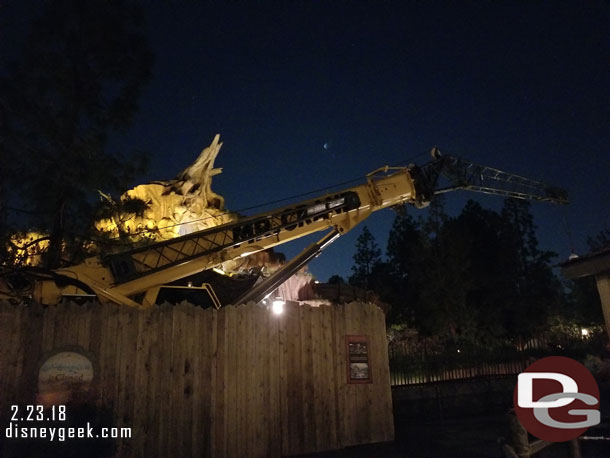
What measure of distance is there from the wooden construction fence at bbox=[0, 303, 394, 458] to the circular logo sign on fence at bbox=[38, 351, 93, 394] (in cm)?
11

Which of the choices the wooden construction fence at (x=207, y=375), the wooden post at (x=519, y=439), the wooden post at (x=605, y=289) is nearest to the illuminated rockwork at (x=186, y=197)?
the wooden construction fence at (x=207, y=375)

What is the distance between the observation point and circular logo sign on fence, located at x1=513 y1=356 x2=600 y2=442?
3691 mm

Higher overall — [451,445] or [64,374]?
[64,374]

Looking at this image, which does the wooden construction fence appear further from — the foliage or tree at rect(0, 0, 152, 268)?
the foliage

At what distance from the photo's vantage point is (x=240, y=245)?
1113cm

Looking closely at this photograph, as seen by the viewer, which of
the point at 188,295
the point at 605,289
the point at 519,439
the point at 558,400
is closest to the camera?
the point at 558,400

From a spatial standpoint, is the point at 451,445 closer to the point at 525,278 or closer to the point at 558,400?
the point at 558,400

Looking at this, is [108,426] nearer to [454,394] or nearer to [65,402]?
[65,402]

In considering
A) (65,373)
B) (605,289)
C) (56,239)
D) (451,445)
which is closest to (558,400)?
(605,289)

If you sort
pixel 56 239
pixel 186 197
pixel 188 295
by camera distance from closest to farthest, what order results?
pixel 188 295
pixel 56 239
pixel 186 197

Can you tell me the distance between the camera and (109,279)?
9672 mm

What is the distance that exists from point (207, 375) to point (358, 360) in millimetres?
3164

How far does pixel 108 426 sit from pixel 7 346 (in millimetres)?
2091

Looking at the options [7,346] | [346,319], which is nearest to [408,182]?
[346,319]
